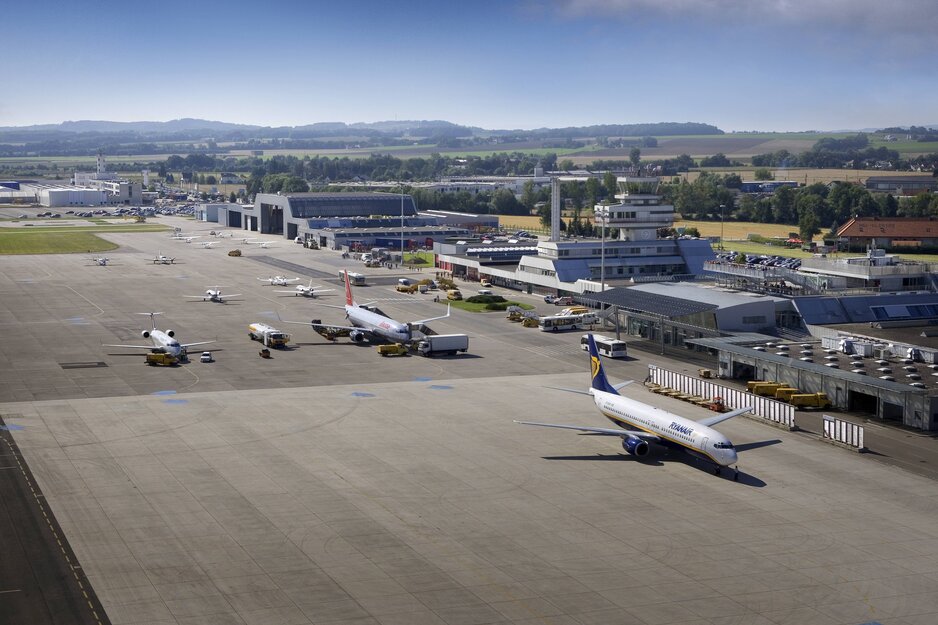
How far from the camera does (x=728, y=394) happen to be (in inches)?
3066

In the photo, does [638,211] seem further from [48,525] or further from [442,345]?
[48,525]

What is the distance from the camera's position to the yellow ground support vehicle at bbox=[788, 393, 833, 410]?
7631 cm

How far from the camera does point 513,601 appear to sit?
138 feet

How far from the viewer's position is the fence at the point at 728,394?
71688mm

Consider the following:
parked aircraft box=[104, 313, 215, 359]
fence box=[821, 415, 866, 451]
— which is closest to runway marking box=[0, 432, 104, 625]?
parked aircraft box=[104, 313, 215, 359]

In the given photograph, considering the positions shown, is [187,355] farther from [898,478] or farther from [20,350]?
[898,478]

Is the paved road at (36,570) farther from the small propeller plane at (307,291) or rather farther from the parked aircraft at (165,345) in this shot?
the small propeller plane at (307,291)

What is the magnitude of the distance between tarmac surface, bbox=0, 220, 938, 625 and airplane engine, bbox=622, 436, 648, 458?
2.58 ft

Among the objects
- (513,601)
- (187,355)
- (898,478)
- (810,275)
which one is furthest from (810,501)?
(810,275)

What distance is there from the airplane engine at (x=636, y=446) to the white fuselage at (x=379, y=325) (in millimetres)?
38378

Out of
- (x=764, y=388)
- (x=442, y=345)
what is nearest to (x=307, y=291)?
(x=442, y=345)

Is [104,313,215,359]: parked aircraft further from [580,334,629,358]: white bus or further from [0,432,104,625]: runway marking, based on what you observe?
[580,334,629,358]: white bus

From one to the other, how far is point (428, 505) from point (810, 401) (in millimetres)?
34651

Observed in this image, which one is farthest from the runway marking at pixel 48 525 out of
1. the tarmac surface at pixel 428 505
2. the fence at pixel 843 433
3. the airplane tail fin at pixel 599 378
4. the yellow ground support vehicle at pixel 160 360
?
the fence at pixel 843 433
